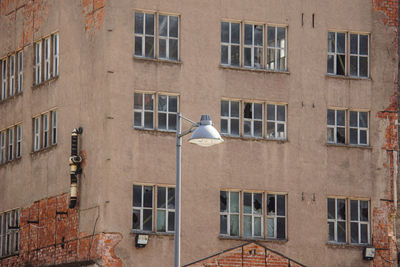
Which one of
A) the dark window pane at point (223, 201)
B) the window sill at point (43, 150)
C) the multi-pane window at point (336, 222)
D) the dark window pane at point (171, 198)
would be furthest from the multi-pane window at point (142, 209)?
the multi-pane window at point (336, 222)

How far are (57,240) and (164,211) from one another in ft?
15.4

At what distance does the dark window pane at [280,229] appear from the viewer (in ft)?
156

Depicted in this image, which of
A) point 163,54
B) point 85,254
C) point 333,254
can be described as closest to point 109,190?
point 85,254

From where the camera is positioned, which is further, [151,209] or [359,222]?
[359,222]

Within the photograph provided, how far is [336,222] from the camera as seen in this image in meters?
48.4

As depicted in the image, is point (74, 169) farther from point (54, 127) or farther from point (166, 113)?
point (166, 113)

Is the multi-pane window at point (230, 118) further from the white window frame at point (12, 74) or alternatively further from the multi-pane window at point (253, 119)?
the white window frame at point (12, 74)

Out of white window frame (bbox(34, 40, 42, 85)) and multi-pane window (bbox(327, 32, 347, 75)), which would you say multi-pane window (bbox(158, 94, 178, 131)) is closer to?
white window frame (bbox(34, 40, 42, 85))

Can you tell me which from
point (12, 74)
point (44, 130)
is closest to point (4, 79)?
point (12, 74)

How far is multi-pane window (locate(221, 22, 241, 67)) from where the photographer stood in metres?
47.9

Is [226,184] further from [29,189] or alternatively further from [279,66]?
[29,189]

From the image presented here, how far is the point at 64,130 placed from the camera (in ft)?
159

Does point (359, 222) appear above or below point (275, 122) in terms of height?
below

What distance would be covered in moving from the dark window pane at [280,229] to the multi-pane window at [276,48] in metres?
5.70
